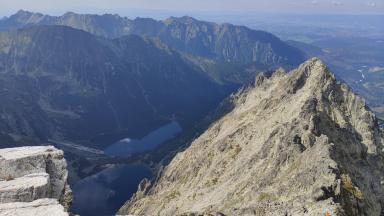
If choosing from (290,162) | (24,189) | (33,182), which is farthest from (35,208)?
(290,162)

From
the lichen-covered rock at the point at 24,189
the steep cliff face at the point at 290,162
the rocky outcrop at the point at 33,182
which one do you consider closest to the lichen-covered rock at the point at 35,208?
the rocky outcrop at the point at 33,182

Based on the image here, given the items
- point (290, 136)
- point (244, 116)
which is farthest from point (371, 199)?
point (244, 116)

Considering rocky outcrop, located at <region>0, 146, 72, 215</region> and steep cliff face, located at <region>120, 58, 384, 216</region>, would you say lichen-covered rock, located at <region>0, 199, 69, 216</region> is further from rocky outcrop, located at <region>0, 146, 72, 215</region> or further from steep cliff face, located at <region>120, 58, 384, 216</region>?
steep cliff face, located at <region>120, 58, 384, 216</region>

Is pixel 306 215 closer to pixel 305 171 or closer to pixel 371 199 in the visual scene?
pixel 305 171

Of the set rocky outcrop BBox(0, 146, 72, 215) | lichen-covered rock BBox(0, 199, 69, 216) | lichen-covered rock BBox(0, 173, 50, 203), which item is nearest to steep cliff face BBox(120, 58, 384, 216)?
rocky outcrop BBox(0, 146, 72, 215)

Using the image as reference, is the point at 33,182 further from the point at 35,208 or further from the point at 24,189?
the point at 35,208
